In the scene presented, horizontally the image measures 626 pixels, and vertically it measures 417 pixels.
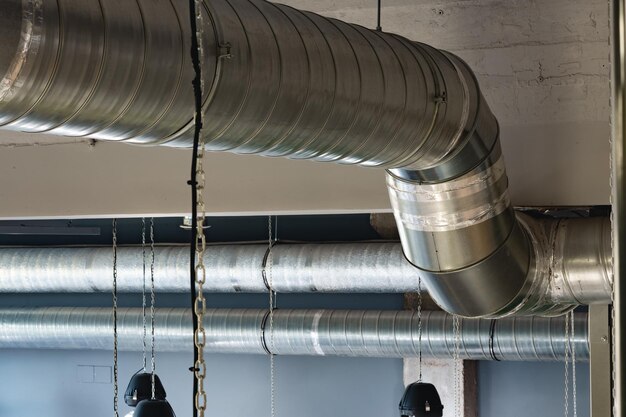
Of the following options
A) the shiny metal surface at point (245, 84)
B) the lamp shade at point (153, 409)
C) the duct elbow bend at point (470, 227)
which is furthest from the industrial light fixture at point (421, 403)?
the shiny metal surface at point (245, 84)

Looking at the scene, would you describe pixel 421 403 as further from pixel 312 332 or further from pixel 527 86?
pixel 527 86

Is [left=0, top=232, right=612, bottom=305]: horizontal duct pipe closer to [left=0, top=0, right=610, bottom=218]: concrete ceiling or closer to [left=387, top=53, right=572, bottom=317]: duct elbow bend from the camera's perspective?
[left=0, top=0, right=610, bottom=218]: concrete ceiling

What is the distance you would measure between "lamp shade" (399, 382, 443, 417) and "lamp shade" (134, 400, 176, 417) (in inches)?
52.0

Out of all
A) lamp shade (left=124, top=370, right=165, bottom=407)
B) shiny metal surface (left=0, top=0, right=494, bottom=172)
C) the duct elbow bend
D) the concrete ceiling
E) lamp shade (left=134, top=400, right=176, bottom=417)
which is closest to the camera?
shiny metal surface (left=0, top=0, right=494, bottom=172)

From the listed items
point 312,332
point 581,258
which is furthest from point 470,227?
point 312,332

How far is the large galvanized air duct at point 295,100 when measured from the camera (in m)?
1.39

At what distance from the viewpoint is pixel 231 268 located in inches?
237

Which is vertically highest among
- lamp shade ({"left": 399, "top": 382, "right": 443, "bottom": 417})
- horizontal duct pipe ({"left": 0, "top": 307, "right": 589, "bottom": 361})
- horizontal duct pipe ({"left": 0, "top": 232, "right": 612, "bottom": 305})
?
horizontal duct pipe ({"left": 0, "top": 232, "right": 612, "bottom": 305})

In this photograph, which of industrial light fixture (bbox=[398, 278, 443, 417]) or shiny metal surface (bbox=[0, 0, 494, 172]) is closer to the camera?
shiny metal surface (bbox=[0, 0, 494, 172])

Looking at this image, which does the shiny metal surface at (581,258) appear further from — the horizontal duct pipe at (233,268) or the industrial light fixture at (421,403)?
the horizontal duct pipe at (233,268)

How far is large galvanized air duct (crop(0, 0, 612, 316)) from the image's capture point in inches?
54.6

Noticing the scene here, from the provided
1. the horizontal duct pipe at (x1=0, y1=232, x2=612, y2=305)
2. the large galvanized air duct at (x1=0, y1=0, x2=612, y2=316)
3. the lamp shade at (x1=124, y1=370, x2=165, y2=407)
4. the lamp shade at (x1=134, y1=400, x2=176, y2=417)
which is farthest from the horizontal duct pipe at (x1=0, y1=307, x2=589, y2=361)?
the large galvanized air duct at (x1=0, y1=0, x2=612, y2=316)

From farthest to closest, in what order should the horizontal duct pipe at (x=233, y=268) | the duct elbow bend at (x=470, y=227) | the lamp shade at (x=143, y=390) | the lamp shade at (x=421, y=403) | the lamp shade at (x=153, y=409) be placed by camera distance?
the lamp shade at (x=143, y=390)
the horizontal duct pipe at (x=233, y=268)
the lamp shade at (x=421, y=403)
the lamp shade at (x=153, y=409)
the duct elbow bend at (x=470, y=227)

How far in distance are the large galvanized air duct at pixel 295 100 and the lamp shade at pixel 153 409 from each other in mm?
2065
